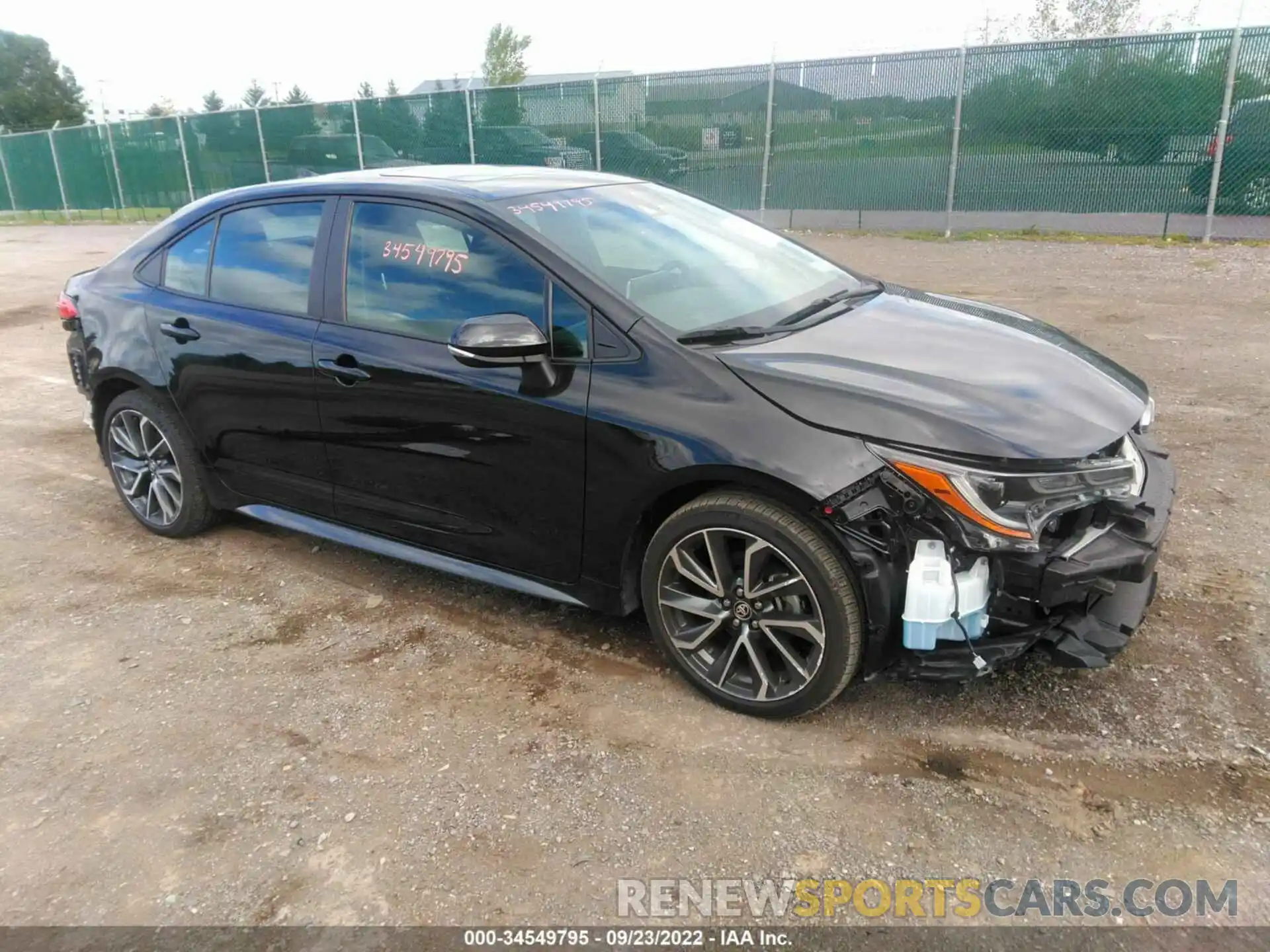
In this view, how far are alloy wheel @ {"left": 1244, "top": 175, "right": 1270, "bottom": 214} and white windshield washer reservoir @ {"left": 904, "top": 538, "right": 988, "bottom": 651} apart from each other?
1183cm

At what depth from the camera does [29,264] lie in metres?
16.2

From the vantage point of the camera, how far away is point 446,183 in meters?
3.68

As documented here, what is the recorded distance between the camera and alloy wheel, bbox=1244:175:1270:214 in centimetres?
1161

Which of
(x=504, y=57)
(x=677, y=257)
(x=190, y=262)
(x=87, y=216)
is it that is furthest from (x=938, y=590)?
(x=504, y=57)

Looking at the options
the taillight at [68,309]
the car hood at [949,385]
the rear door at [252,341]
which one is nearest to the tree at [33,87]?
the taillight at [68,309]

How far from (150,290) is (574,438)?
102 inches

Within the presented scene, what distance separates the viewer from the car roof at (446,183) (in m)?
3.58

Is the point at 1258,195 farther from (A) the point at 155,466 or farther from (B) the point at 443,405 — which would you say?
(A) the point at 155,466

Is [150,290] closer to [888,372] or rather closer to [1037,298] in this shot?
[888,372]

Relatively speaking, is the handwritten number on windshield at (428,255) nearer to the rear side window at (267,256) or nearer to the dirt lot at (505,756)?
the rear side window at (267,256)

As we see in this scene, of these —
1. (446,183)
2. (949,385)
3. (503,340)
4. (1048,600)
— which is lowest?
(1048,600)

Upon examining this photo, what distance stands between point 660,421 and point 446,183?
1471mm

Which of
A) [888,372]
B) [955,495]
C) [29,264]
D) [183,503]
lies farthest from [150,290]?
[29,264]

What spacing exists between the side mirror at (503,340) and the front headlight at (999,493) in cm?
115
